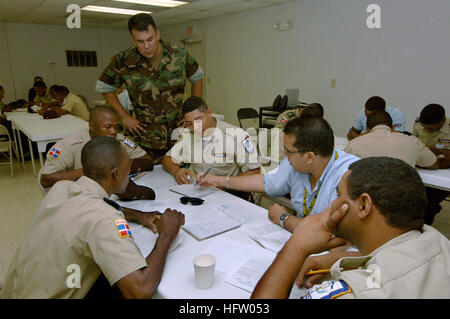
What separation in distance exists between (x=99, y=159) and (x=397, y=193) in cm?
108

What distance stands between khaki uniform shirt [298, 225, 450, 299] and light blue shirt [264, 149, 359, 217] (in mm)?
659

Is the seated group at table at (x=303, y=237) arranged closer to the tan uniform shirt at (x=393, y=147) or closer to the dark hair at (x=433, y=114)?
the tan uniform shirt at (x=393, y=147)

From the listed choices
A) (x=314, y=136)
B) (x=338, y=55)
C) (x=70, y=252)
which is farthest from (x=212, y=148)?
(x=338, y=55)

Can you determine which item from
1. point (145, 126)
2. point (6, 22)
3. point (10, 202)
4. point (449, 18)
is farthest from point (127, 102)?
point (6, 22)

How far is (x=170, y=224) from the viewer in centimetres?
135

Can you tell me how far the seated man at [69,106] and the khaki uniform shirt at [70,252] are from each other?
4.79 m

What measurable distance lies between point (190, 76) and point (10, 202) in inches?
113

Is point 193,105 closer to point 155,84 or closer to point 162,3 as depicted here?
point 155,84

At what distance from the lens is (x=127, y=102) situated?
12.0 ft

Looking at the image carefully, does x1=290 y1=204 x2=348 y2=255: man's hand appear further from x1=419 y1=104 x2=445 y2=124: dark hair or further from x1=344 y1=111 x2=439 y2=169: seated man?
x1=419 y1=104 x2=445 y2=124: dark hair

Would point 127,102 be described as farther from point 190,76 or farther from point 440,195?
point 440,195

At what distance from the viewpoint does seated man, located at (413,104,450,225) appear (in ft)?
8.56

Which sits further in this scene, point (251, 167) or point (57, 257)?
point (251, 167)

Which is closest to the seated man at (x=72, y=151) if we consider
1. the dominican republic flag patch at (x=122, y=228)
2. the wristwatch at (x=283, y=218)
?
the dominican republic flag patch at (x=122, y=228)
